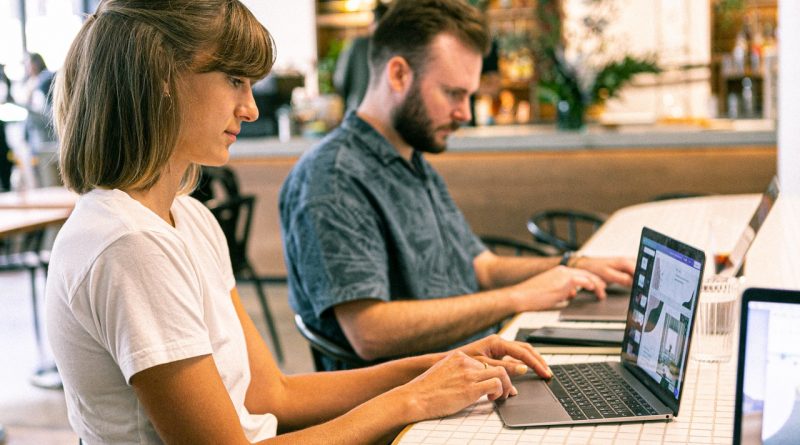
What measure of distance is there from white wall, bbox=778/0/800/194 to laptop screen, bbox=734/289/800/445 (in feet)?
8.92

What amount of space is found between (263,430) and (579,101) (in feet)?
12.7

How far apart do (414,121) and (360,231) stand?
1.24 ft

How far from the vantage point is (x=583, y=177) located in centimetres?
515

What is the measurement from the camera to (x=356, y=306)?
1.99m

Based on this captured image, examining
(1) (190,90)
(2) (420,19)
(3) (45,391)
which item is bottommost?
(3) (45,391)

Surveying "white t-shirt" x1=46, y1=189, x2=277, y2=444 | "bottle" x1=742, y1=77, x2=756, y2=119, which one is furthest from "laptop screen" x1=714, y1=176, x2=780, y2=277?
"bottle" x1=742, y1=77, x2=756, y2=119

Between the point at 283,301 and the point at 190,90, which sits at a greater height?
the point at 190,90

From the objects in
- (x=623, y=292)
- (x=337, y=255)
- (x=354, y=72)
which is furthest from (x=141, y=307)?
(x=354, y=72)

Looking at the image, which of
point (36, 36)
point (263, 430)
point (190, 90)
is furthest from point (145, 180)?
point (36, 36)

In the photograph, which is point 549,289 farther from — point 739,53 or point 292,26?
point 292,26

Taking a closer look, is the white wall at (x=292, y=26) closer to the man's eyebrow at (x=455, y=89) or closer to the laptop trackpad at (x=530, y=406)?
the man's eyebrow at (x=455, y=89)

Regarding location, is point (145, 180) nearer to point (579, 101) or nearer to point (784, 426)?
point (784, 426)

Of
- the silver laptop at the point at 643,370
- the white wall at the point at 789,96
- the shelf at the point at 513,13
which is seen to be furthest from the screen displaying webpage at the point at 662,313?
the shelf at the point at 513,13

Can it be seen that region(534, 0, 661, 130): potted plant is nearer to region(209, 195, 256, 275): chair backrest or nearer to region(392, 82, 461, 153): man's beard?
region(209, 195, 256, 275): chair backrest
